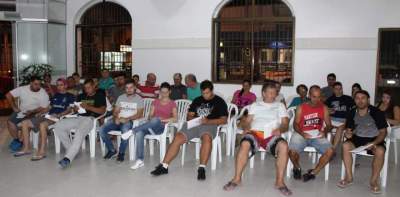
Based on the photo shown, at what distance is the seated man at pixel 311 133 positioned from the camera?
15.0 feet

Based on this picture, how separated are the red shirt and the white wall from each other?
314 cm

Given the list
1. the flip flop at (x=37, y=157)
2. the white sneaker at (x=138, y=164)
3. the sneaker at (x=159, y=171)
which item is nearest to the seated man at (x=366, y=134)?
the sneaker at (x=159, y=171)

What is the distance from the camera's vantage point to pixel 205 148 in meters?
4.74

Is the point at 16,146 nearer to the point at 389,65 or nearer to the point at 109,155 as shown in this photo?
the point at 109,155

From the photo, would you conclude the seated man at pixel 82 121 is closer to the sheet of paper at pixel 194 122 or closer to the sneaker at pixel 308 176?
the sheet of paper at pixel 194 122

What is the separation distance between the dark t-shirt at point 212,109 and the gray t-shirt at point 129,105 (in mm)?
815

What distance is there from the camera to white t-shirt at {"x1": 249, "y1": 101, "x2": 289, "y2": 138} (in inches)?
180

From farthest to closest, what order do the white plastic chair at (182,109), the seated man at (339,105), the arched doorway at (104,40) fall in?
the arched doorway at (104,40)
the white plastic chair at (182,109)
the seated man at (339,105)

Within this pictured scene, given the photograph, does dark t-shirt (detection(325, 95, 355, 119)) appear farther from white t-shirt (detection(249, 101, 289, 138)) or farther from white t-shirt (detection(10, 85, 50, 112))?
white t-shirt (detection(10, 85, 50, 112))

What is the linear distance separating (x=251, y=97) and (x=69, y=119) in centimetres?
294

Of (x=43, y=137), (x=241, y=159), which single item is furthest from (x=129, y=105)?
(x=241, y=159)

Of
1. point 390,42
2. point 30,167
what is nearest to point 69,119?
point 30,167

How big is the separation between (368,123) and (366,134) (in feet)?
0.40

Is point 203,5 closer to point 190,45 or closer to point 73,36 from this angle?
point 190,45
